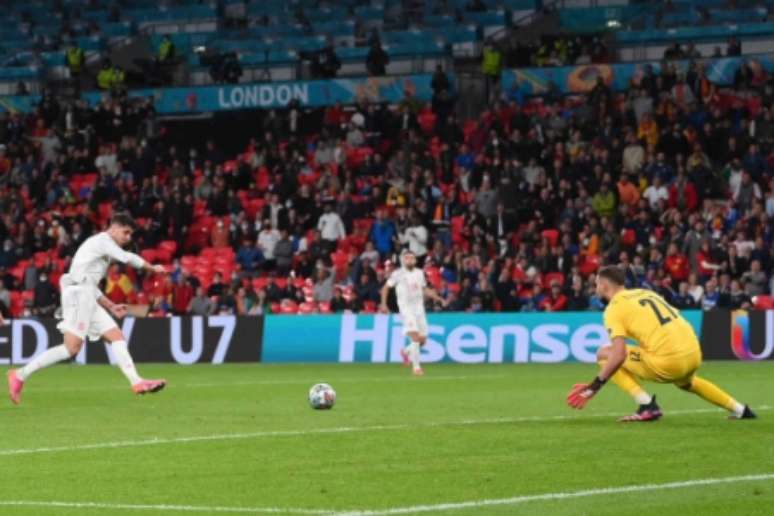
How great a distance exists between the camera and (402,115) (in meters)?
42.2

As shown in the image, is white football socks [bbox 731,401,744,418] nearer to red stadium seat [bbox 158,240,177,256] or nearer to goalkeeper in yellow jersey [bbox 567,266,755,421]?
goalkeeper in yellow jersey [bbox 567,266,755,421]

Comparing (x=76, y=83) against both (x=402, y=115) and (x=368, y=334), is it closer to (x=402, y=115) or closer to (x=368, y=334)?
(x=402, y=115)

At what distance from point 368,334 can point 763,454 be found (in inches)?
788

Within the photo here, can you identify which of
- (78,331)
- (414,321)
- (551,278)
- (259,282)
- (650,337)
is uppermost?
(650,337)

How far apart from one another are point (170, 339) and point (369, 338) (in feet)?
13.2

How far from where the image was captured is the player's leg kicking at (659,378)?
15406mm

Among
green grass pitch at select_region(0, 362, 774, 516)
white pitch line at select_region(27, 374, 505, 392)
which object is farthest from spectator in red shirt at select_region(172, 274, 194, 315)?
green grass pitch at select_region(0, 362, 774, 516)

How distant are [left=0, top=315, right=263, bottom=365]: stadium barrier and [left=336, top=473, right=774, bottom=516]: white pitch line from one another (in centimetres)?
2232

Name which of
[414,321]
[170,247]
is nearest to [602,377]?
[414,321]

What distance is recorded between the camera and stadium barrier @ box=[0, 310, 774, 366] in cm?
3053

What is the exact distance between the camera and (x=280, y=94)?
45.6 metres

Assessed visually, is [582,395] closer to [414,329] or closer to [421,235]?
[414,329]

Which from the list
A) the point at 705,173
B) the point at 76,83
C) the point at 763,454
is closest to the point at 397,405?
the point at 763,454

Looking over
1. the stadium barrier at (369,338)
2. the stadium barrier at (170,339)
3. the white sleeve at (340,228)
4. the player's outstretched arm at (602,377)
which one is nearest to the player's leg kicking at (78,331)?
the player's outstretched arm at (602,377)
